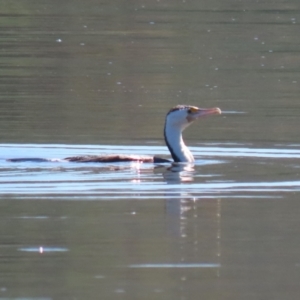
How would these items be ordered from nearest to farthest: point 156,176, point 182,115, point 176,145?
1. point 156,176
2. point 176,145
3. point 182,115

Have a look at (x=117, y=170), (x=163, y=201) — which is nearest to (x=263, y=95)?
(x=117, y=170)

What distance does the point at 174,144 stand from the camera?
14633 millimetres

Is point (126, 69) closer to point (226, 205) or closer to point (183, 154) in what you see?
point (183, 154)

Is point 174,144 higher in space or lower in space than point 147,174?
higher

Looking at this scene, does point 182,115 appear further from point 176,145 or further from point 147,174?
point 147,174

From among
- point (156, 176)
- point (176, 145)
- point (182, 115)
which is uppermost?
point (182, 115)

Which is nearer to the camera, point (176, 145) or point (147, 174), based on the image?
point (147, 174)

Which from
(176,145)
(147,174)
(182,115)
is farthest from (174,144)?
(147,174)

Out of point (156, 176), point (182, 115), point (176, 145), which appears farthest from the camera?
point (182, 115)

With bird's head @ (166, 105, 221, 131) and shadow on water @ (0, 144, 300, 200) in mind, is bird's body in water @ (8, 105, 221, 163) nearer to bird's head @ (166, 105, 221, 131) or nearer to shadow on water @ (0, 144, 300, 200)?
bird's head @ (166, 105, 221, 131)

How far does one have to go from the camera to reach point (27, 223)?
1022 centimetres

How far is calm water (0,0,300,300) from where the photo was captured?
8.59m

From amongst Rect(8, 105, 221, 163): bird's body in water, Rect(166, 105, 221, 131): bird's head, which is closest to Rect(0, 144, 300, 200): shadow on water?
Rect(8, 105, 221, 163): bird's body in water

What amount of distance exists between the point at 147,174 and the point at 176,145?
1.55 m
